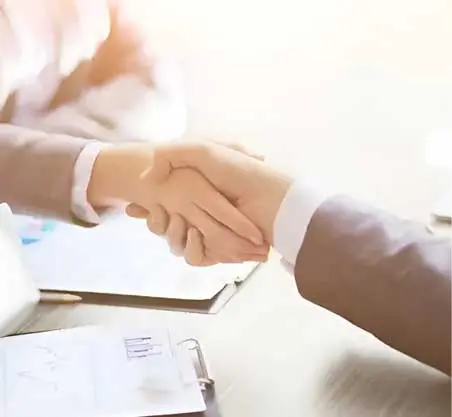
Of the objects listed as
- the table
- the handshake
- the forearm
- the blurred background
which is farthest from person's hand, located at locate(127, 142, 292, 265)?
the blurred background

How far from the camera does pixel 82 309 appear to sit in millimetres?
923

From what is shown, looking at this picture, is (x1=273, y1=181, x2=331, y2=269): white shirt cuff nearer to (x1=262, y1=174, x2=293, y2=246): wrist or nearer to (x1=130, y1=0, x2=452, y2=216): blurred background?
(x1=262, y1=174, x2=293, y2=246): wrist

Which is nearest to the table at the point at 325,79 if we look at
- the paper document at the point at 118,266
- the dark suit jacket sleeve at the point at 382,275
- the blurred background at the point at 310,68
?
the blurred background at the point at 310,68

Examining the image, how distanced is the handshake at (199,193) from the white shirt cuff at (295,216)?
20 mm

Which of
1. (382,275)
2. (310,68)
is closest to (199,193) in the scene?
(382,275)

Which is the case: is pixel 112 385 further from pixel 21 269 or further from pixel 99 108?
pixel 99 108

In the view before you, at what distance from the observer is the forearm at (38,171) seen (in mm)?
1030

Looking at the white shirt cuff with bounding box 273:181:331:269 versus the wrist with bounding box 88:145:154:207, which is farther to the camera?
the wrist with bounding box 88:145:154:207

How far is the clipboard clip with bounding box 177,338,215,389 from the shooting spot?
2.61 feet

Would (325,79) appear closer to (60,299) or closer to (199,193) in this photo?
(199,193)

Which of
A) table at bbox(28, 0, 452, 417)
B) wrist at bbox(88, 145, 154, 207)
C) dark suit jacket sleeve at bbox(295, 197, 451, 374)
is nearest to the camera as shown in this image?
dark suit jacket sleeve at bbox(295, 197, 451, 374)

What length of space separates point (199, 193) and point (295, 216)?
139 mm

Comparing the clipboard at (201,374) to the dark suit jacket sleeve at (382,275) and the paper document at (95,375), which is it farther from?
the dark suit jacket sleeve at (382,275)

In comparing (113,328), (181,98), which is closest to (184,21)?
(181,98)
